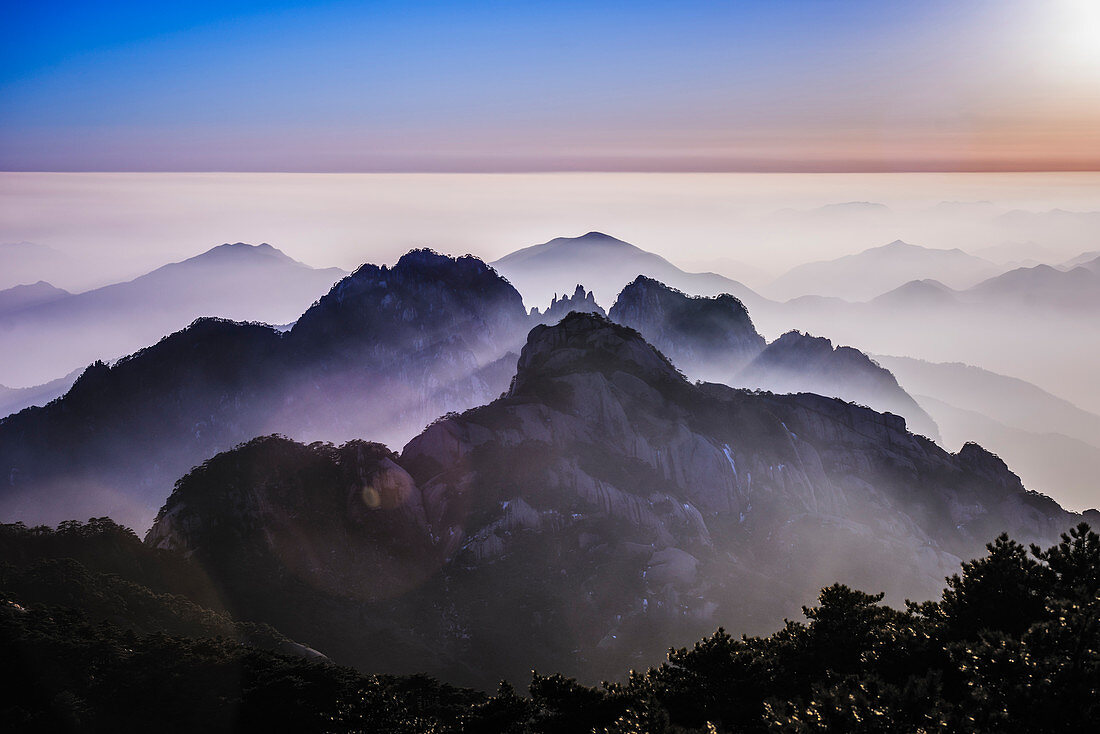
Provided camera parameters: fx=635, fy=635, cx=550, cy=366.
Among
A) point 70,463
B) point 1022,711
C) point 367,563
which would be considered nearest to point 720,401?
point 367,563

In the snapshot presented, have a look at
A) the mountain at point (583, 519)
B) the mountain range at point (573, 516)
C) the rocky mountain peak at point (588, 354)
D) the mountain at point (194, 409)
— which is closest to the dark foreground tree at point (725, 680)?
the mountain range at point (573, 516)

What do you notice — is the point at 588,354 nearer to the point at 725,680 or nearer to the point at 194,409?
the point at 725,680

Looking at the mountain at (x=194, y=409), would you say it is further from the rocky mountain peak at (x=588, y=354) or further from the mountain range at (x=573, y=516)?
the rocky mountain peak at (x=588, y=354)

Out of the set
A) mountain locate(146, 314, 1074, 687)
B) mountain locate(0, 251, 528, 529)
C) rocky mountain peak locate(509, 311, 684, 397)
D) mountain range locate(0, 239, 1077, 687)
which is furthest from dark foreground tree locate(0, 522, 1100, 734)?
mountain locate(0, 251, 528, 529)

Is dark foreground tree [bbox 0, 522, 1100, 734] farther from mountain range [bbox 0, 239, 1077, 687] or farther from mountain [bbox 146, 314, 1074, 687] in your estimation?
mountain [bbox 146, 314, 1074, 687]

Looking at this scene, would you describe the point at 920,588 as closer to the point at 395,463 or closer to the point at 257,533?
the point at 395,463

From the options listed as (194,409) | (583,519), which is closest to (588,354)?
(583,519)
